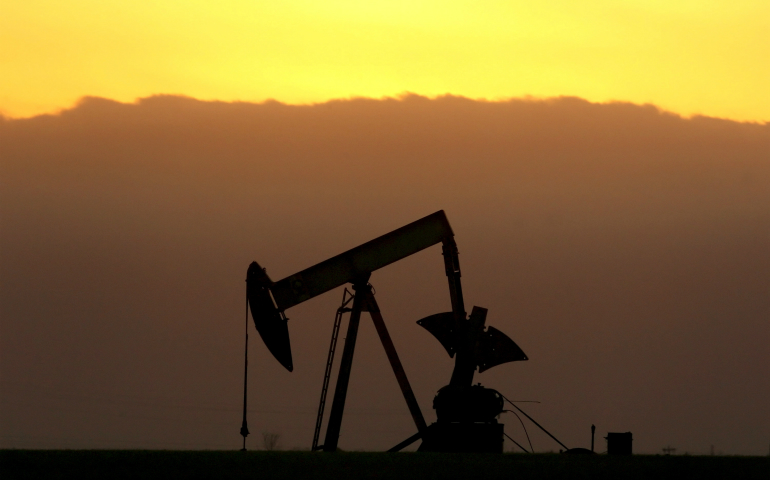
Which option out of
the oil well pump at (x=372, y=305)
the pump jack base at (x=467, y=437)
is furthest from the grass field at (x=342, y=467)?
the oil well pump at (x=372, y=305)

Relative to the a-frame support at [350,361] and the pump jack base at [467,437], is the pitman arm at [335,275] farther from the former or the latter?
the pump jack base at [467,437]

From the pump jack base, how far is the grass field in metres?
5.12

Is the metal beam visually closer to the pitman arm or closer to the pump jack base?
the pitman arm

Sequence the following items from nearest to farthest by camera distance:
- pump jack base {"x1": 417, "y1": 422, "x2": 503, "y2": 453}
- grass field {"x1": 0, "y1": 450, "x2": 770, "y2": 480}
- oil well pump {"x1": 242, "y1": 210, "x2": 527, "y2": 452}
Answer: grass field {"x1": 0, "y1": 450, "x2": 770, "y2": 480}, pump jack base {"x1": 417, "y1": 422, "x2": 503, "y2": 453}, oil well pump {"x1": 242, "y1": 210, "x2": 527, "y2": 452}

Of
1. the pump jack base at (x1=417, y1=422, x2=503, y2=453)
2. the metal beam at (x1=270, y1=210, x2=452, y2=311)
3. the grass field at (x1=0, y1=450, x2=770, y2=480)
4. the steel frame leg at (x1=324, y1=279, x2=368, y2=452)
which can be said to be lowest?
the grass field at (x1=0, y1=450, x2=770, y2=480)

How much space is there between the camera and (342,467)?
36.3ft

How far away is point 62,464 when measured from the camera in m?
10.8

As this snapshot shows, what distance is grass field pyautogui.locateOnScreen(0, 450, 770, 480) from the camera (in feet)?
33.5

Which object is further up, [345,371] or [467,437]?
[345,371]

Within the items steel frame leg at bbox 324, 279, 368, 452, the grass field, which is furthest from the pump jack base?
the grass field

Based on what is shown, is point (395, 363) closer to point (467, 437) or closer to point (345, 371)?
point (345, 371)

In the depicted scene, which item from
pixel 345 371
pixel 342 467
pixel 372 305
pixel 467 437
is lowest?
pixel 342 467

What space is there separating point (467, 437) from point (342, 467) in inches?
286

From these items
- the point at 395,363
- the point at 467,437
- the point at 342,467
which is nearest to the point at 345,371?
the point at 395,363
